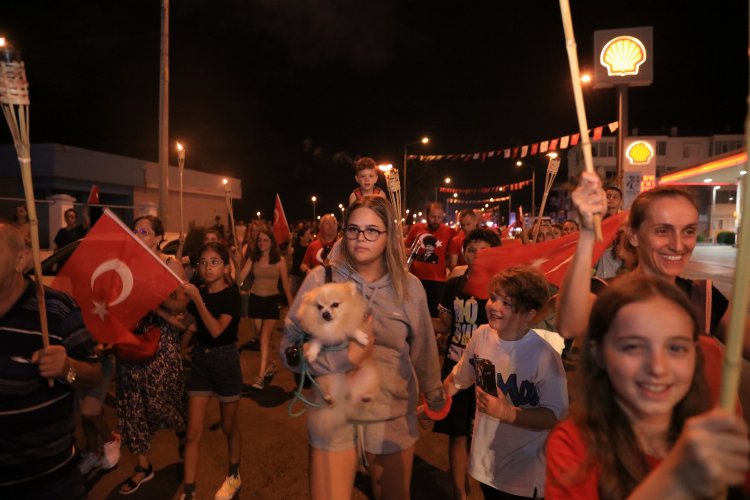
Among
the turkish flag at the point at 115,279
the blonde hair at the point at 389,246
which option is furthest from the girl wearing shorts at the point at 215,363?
the blonde hair at the point at 389,246

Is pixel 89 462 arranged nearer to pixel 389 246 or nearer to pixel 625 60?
pixel 389 246

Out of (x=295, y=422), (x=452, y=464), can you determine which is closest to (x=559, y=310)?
(x=452, y=464)

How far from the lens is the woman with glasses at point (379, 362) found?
2529mm

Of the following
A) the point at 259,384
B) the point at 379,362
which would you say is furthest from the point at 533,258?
the point at 259,384

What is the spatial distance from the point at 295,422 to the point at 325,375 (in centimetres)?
326

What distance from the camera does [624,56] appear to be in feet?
32.1

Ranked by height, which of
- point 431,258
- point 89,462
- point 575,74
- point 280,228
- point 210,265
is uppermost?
point 575,74

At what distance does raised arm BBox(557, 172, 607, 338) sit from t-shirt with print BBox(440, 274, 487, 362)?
173cm

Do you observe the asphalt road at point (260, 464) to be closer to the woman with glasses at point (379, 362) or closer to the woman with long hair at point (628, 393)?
the woman with glasses at point (379, 362)

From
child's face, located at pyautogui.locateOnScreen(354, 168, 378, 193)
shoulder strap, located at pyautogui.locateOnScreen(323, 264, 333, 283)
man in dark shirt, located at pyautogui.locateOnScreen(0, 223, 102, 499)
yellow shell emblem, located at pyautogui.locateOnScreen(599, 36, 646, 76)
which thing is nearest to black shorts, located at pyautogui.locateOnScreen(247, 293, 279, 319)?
child's face, located at pyautogui.locateOnScreen(354, 168, 378, 193)

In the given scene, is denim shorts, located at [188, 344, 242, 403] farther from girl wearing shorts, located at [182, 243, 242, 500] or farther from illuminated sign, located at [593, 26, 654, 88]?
illuminated sign, located at [593, 26, 654, 88]

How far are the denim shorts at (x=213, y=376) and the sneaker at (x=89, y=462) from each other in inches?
53.9

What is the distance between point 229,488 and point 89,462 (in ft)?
4.77

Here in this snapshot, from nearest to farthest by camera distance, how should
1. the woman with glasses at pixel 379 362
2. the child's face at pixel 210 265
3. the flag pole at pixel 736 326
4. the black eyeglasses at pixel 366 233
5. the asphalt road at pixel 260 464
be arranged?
the flag pole at pixel 736 326 < the woman with glasses at pixel 379 362 < the black eyeglasses at pixel 366 233 < the asphalt road at pixel 260 464 < the child's face at pixel 210 265
